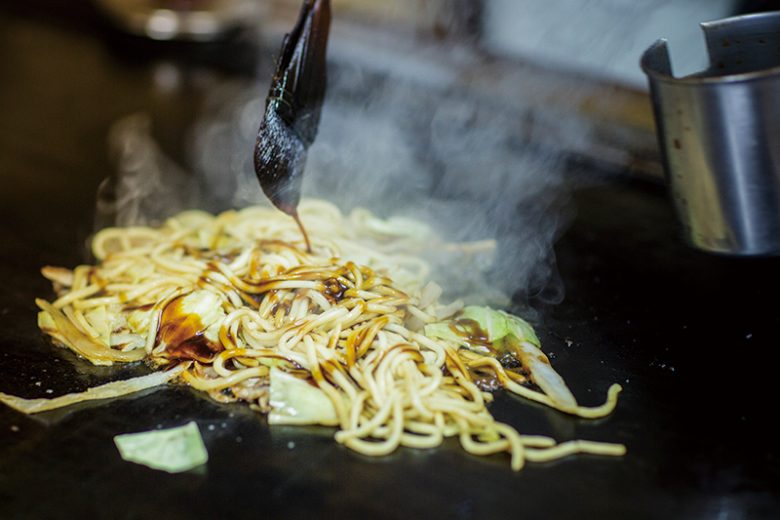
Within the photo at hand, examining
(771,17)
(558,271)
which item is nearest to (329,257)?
(558,271)

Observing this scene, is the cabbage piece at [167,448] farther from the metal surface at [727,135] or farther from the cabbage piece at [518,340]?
the metal surface at [727,135]

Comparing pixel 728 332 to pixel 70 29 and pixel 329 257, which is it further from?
pixel 70 29

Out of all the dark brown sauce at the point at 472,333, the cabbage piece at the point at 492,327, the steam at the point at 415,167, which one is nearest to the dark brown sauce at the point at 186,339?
the cabbage piece at the point at 492,327

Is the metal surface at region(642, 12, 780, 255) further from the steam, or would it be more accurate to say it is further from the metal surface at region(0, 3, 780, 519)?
the steam

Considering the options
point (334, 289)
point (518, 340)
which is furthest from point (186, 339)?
point (518, 340)

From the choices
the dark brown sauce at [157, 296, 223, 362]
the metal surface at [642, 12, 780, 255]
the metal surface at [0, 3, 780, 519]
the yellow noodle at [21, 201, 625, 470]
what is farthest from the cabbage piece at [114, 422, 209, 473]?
the metal surface at [642, 12, 780, 255]

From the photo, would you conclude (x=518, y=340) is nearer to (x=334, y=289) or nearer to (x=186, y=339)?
(x=334, y=289)
